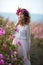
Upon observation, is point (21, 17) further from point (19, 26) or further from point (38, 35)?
point (38, 35)

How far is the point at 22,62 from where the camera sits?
8.96 feet

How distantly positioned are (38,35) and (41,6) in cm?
37

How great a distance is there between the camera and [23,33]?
2928 millimetres

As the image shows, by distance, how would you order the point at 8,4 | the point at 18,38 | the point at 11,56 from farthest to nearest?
the point at 8,4 → the point at 18,38 → the point at 11,56

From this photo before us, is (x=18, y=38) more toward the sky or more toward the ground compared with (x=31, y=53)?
more toward the sky

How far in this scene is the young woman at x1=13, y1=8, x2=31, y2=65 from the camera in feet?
9.59

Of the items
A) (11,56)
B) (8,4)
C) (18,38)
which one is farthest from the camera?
(8,4)

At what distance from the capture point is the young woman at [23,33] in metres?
2.92

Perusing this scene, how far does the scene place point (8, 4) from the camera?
3133 mm

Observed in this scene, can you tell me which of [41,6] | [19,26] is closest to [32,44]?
[19,26]

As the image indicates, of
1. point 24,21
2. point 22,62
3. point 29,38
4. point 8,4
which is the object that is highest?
point 8,4

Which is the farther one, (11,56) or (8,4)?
(8,4)

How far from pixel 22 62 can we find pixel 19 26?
471mm

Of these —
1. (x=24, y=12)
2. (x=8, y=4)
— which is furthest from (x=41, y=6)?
(x=8, y=4)
